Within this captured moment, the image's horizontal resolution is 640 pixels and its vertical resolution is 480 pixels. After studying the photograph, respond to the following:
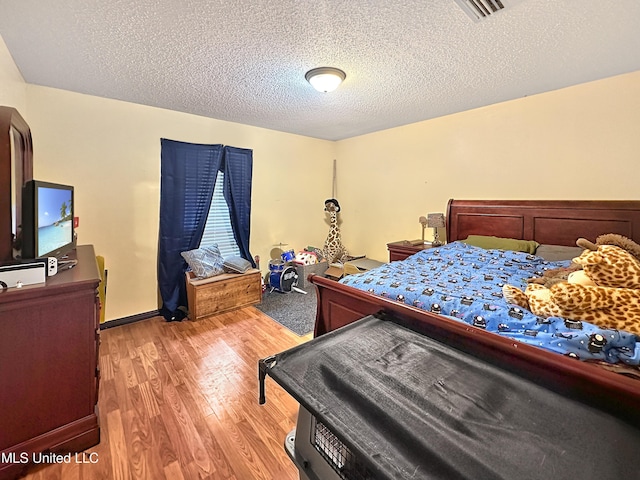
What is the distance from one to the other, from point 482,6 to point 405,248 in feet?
7.92

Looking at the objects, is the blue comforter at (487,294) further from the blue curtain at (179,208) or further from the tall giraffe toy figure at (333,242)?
the blue curtain at (179,208)

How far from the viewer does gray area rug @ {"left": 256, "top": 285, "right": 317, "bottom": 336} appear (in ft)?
10.1

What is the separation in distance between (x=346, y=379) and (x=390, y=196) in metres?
3.55

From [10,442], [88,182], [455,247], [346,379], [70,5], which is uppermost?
[70,5]

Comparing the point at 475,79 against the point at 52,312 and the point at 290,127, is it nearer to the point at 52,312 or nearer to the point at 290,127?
the point at 290,127

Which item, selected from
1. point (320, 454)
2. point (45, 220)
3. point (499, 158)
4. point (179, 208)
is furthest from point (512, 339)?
point (179, 208)

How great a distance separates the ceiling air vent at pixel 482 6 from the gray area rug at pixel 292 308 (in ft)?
8.92

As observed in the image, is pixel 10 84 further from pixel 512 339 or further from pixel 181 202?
pixel 512 339

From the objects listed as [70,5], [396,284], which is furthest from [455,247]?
[70,5]

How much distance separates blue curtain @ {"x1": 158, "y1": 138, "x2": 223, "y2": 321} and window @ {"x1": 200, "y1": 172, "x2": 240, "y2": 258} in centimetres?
17

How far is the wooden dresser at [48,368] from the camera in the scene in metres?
1.40

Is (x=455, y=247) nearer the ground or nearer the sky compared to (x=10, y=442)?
nearer the sky

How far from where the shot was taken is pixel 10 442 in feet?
4.65

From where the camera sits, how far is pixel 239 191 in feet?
12.6
